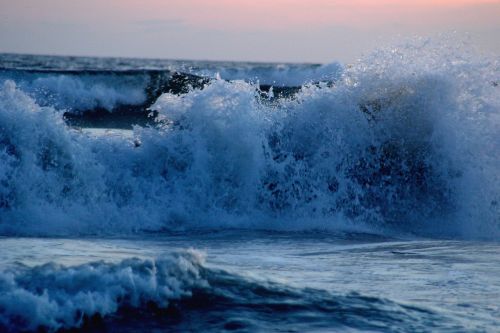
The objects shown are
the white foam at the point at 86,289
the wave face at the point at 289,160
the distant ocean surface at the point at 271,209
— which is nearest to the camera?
the white foam at the point at 86,289

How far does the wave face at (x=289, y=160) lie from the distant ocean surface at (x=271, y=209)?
0.07 ft

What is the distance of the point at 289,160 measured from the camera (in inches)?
413

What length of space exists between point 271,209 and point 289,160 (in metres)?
0.94

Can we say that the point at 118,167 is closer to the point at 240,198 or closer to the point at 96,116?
the point at 240,198

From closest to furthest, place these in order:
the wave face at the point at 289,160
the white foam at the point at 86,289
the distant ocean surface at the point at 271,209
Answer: the white foam at the point at 86,289
the distant ocean surface at the point at 271,209
the wave face at the point at 289,160

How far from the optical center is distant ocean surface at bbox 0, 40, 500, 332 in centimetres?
474

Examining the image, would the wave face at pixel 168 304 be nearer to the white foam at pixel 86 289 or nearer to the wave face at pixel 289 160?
the white foam at pixel 86 289

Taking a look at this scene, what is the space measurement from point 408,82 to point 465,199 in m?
2.25

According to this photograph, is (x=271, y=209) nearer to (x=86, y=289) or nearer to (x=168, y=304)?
(x=168, y=304)

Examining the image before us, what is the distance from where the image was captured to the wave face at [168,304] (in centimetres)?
442

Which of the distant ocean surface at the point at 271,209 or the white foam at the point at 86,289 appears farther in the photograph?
the distant ocean surface at the point at 271,209

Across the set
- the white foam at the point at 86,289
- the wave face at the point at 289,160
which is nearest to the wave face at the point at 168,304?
the white foam at the point at 86,289

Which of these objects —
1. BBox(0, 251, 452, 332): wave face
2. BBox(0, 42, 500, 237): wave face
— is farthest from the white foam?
BBox(0, 42, 500, 237): wave face

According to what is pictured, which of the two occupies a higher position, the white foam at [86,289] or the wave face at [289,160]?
the wave face at [289,160]
